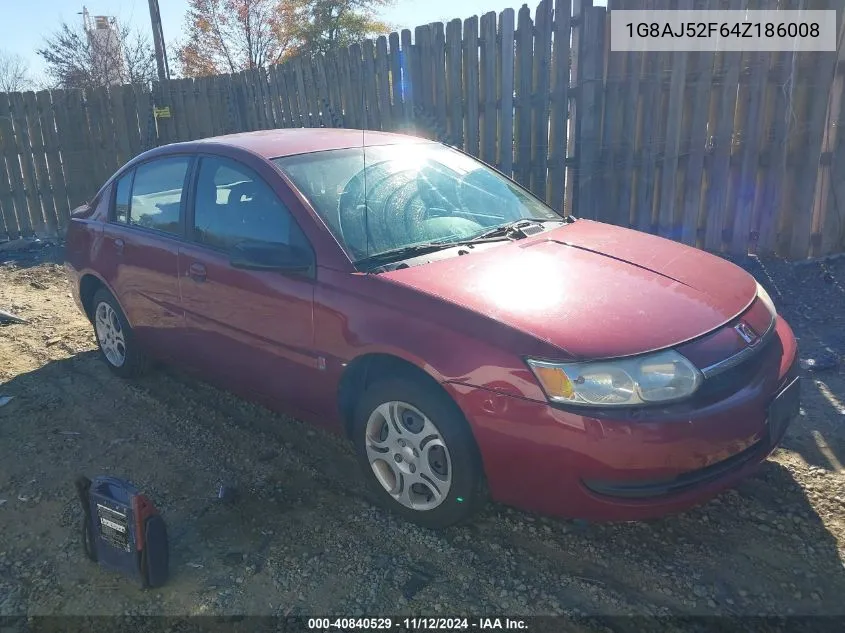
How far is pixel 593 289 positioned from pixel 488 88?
4.87 metres

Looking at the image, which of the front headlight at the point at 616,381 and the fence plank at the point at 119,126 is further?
A: the fence plank at the point at 119,126

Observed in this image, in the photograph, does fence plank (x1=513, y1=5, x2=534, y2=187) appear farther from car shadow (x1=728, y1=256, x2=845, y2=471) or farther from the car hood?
the car hood

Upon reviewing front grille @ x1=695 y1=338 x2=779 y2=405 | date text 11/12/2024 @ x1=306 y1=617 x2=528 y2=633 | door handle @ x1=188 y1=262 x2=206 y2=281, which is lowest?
date text 11/12/2024 @ x1=306 y1=617 x2=528 y2=633

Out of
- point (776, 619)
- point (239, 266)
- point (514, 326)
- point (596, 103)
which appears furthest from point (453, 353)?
point (596, 103)

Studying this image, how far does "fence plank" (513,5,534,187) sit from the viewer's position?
6.73 m

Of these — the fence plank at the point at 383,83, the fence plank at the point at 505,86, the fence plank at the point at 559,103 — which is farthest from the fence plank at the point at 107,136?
the fence plank at the point at 559,103

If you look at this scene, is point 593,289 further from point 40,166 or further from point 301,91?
point 40,166

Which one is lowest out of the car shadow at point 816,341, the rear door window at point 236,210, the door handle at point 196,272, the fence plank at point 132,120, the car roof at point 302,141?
the car shadow at point 816,341

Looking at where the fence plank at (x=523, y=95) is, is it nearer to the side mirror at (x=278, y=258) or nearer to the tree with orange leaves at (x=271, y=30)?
the side mirror at (x=278, y=258)

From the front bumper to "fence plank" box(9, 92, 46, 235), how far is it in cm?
1018

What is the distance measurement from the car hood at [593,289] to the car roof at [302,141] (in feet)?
3.90

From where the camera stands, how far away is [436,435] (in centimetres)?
286

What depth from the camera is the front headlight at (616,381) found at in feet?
8.28

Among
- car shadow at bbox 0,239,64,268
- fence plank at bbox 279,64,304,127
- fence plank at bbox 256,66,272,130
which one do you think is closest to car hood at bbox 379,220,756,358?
fence plank at bbox 279,64,304,127
